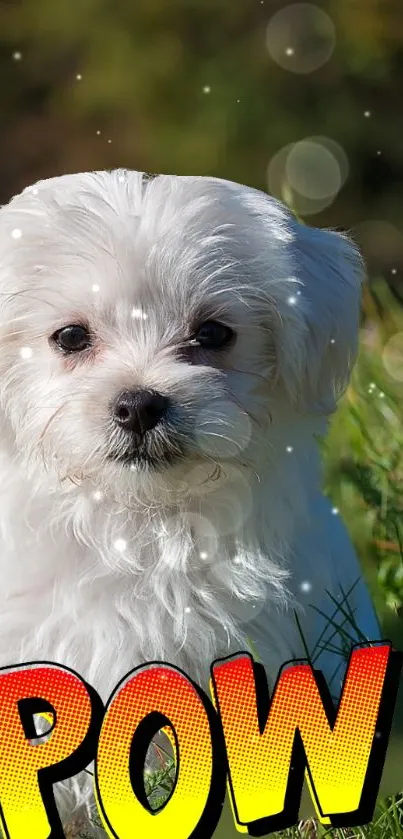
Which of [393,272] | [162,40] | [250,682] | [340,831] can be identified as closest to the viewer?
[340,831]

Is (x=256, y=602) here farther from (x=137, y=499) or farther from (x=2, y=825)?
(x=2, y=825)

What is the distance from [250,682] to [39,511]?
65 cm

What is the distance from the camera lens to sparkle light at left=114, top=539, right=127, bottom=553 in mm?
2725

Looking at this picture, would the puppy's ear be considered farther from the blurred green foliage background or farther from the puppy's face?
the blurred green foliage background

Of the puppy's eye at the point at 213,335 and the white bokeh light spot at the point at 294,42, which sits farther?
the white bokeh light spot at the point at 294,42

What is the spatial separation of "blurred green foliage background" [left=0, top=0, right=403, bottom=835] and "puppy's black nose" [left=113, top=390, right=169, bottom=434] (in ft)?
9.63

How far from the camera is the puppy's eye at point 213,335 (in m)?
2.66

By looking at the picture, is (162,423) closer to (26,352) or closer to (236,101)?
(26,352)

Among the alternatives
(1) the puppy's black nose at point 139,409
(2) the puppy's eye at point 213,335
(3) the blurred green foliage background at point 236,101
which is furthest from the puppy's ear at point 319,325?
(3) the blurred green foliage background at point 236,101

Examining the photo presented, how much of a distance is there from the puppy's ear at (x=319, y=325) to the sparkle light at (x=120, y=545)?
0.54 m

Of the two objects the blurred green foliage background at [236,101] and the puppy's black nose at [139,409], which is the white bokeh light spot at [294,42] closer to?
the blurred green foliage background at [236,101]

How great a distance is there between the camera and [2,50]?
6.99m

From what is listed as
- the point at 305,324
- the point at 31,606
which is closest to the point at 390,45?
the point at 305,324

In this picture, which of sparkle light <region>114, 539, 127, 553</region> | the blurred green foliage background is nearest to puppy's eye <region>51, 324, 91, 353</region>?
sparkle light <region>114, 539, 127, 553</region>
